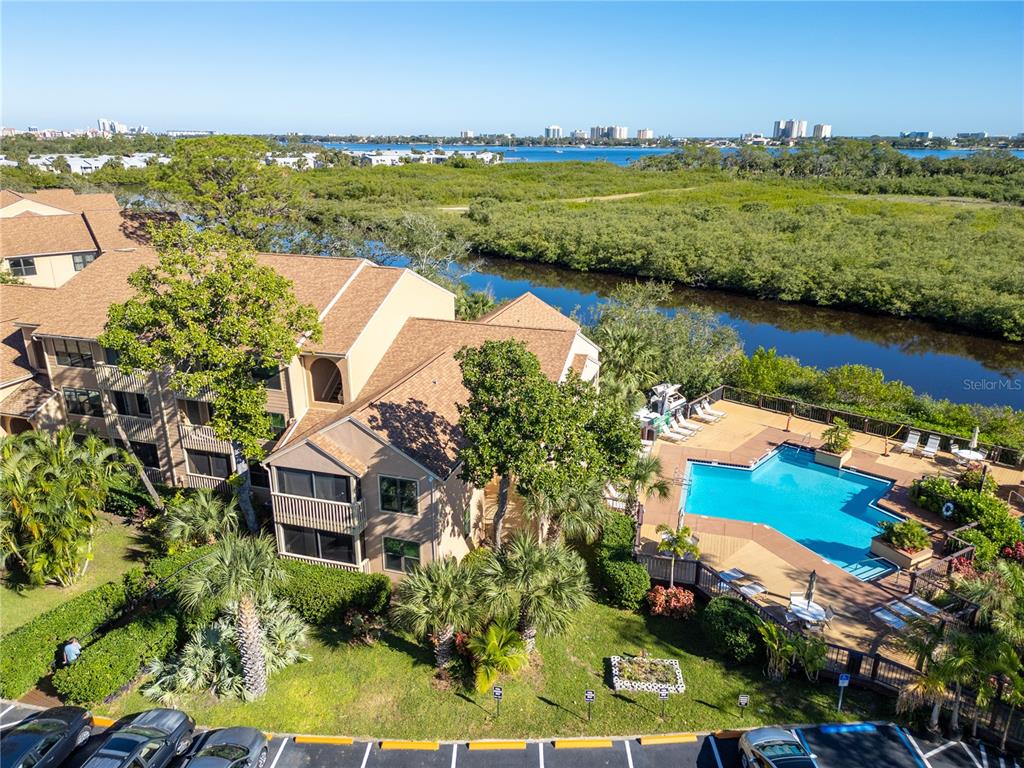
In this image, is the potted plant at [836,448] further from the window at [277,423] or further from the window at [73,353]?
the window at [73,353]

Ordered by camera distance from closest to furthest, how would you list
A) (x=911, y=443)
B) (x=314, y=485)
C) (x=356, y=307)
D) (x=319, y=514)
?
(x=314, y=485) → (x=319, y=514) → (x=356, y=307) → (x=911, y=443)

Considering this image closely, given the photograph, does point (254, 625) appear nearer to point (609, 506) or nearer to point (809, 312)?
point (609, 506)

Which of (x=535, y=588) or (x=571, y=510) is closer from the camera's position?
(x=535, y=588)

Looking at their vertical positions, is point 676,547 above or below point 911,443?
above

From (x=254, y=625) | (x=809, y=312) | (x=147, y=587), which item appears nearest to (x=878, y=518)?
(x=254, y=625)

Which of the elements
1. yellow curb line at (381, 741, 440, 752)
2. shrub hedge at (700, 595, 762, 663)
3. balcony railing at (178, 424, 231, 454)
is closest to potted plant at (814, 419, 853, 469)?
shrub hedge at (700, 595, 762, 663)

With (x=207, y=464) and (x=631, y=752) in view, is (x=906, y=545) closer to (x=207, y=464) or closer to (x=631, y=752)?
(x=631, y=752)

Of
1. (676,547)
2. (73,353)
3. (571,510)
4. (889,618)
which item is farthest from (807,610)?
(73,353)

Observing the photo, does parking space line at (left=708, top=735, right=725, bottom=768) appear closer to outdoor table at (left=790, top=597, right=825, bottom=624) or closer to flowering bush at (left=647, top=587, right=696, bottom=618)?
flowering bush at (left=647, top=587, right=696, bottom=618)
